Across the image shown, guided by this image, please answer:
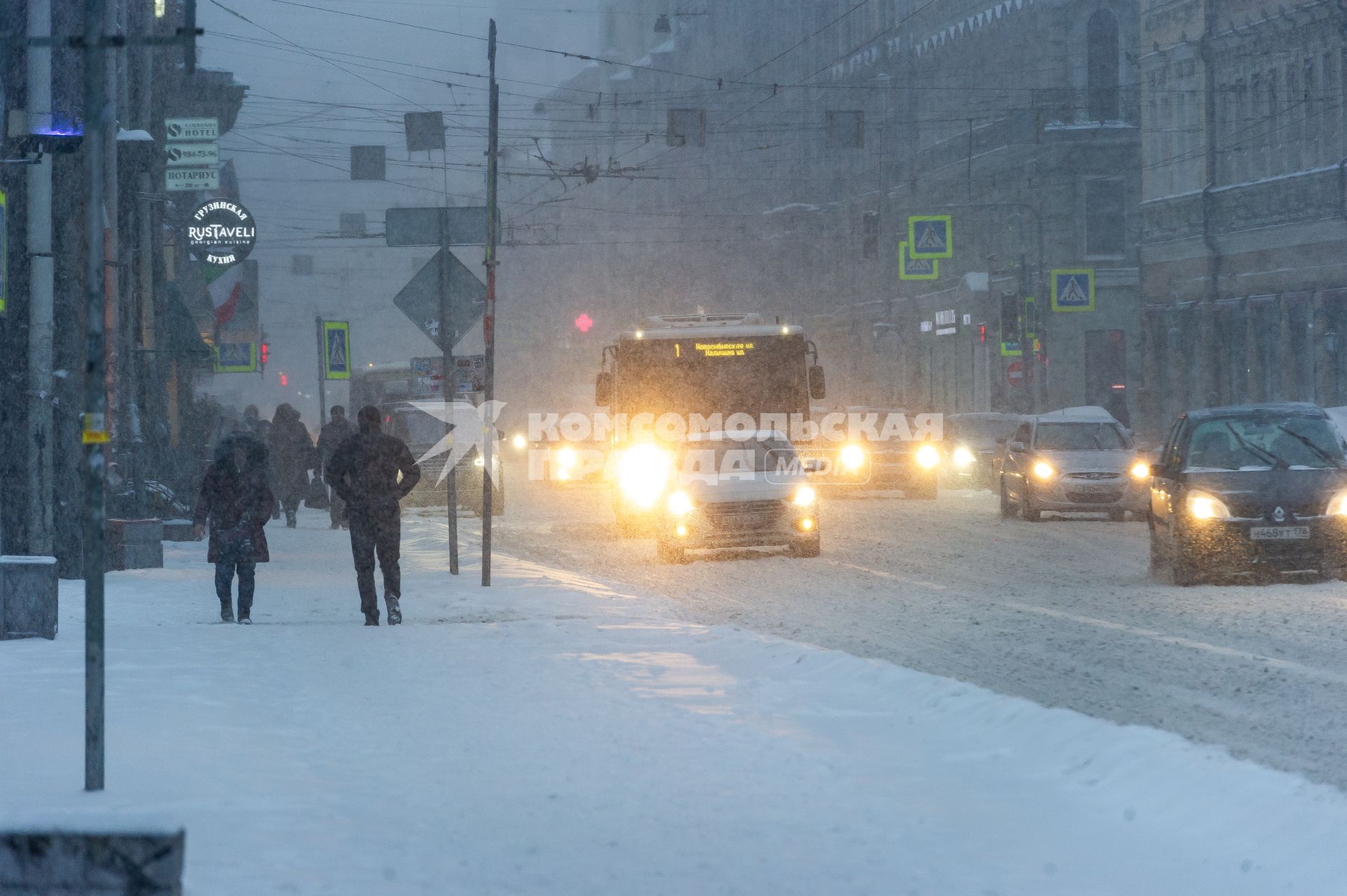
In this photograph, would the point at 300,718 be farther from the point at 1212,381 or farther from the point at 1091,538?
the point at 1212,381

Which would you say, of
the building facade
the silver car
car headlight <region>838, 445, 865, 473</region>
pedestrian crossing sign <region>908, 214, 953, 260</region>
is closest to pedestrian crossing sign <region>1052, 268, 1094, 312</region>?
pedestrian crossing sign <region>908, 214, 953, 260</region>

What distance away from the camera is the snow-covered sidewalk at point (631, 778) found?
6250mm

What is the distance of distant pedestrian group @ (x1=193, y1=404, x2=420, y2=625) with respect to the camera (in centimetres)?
1398

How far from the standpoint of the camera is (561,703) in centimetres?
982

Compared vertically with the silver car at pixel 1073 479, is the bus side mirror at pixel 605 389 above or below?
above

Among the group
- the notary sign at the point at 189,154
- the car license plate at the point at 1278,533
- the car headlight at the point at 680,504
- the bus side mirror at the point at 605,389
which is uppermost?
the notary sign at the point at 189,154

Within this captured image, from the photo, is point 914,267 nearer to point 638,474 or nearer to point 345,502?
point 638,474

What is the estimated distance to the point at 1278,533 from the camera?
16.5 meters

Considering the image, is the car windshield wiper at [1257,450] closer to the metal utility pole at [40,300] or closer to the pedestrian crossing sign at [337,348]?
the metal utility pole at [40,300]

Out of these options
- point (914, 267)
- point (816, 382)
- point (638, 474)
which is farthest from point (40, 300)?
point (914, 267)

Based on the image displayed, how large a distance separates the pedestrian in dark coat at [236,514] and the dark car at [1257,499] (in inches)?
323

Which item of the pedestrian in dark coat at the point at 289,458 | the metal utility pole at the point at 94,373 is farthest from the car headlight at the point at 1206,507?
the pedestrian in dark coat at the point at 289,458

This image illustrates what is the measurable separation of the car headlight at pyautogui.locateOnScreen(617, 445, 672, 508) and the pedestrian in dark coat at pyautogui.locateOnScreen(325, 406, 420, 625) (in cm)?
825

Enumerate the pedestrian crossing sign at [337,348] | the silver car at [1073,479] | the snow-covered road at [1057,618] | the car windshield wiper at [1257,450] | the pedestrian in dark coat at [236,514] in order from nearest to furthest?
the snow-covered road at [1057,618] → the pedestrian in dark coat at [236,514] → the car windshield wiper at [1257,450] → the silver car at [1073,479] → the pedestrian crossing sign at [337,348]
